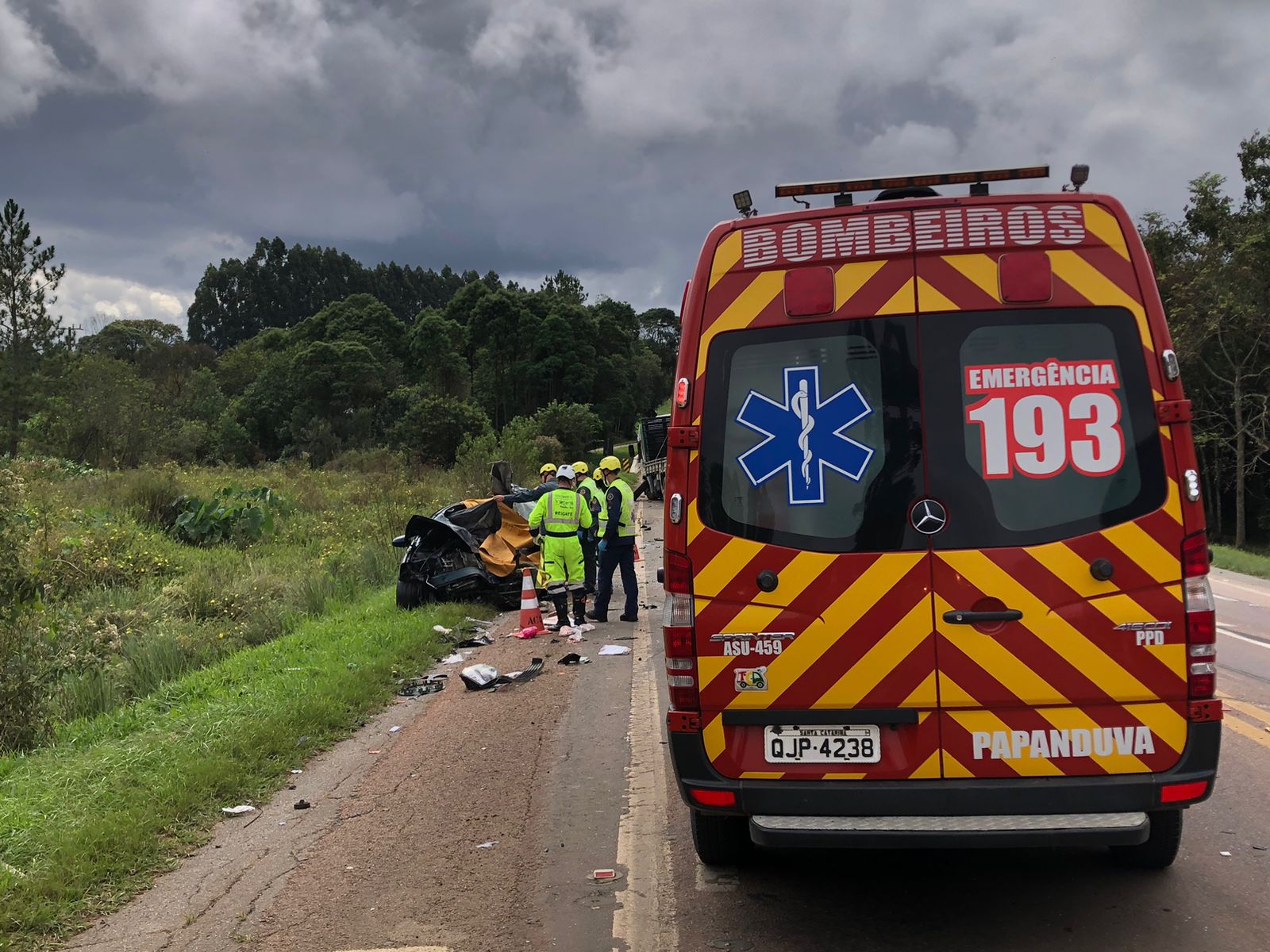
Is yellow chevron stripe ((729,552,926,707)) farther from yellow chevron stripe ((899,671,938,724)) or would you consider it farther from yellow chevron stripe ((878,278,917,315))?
yellow chevron stripe ((878,278,917,315))

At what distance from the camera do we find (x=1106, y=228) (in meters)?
3.59

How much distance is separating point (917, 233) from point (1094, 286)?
651mm

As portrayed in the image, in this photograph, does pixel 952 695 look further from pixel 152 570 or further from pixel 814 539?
pixel 152 570

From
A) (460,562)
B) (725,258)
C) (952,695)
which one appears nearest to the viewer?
(952,695)

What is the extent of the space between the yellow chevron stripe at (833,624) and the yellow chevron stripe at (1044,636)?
0.20 m

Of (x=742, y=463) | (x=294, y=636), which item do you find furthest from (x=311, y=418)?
(x=742, y=463)

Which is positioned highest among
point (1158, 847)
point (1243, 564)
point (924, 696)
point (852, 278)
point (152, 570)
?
point (852, 278)

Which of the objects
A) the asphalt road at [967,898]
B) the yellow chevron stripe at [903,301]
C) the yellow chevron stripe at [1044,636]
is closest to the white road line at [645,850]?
the asphalt road at [967,898]

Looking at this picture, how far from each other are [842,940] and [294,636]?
28.5 ft

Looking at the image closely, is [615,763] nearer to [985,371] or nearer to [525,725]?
[525,725]

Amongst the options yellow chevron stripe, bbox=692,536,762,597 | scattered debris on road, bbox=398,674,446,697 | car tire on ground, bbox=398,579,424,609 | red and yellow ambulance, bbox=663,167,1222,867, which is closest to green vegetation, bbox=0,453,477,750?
car tire on ground, bbox=398,579,424,609

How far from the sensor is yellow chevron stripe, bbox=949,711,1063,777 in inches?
137

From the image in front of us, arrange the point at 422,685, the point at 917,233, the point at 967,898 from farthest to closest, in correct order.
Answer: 1. the point at 422,685
2. the point at 967,898
3. the point at 917,233

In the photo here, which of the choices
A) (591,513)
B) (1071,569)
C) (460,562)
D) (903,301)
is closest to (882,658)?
(1071,569)
